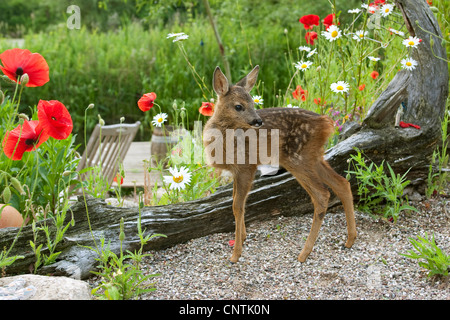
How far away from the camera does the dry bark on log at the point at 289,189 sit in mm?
3432

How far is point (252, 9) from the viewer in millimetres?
12914

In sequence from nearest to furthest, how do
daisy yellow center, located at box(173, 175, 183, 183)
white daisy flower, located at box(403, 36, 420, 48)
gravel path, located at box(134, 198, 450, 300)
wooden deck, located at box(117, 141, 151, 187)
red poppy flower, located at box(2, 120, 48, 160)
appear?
red poppy flower, located at box(2, 120, 48, 160), gravel path, located at box(134, 198, 450, 300), daisy yellow center, located at box(173, 175, 183, 183), white daisy flower, located at box(403, 36, 420, 48), wooden deck, located at box(117, 141, 151, 187)

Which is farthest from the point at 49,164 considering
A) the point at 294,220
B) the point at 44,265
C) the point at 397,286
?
the point at 397,286

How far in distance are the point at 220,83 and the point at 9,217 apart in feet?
5.76

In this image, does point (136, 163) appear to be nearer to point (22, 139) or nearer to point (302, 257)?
point (302, 257)

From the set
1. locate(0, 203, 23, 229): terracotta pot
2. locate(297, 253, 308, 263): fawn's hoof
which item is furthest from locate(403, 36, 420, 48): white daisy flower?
locate(0, 203, 23, 229): terracotta pot

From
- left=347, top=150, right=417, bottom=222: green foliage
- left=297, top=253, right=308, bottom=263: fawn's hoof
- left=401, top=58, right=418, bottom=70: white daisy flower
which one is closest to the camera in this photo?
left=297, top=253, right=308, bottom=263: fawn's hoof

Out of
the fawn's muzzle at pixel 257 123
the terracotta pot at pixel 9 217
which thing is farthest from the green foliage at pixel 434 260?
the terracotta pot at pixel 9 217

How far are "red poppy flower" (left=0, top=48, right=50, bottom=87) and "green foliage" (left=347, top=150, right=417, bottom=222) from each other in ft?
7.10

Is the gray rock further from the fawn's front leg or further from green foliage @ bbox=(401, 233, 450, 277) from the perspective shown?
green foliage @ bbox=(401, 233, 450, 277)

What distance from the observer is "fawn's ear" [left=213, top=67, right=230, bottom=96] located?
3.21m

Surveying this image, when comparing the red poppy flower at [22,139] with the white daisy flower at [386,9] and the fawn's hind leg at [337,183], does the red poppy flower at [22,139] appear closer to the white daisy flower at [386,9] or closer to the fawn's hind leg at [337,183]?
the fawn's hind leg at [337,183]

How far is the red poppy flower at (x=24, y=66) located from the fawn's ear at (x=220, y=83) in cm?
98
